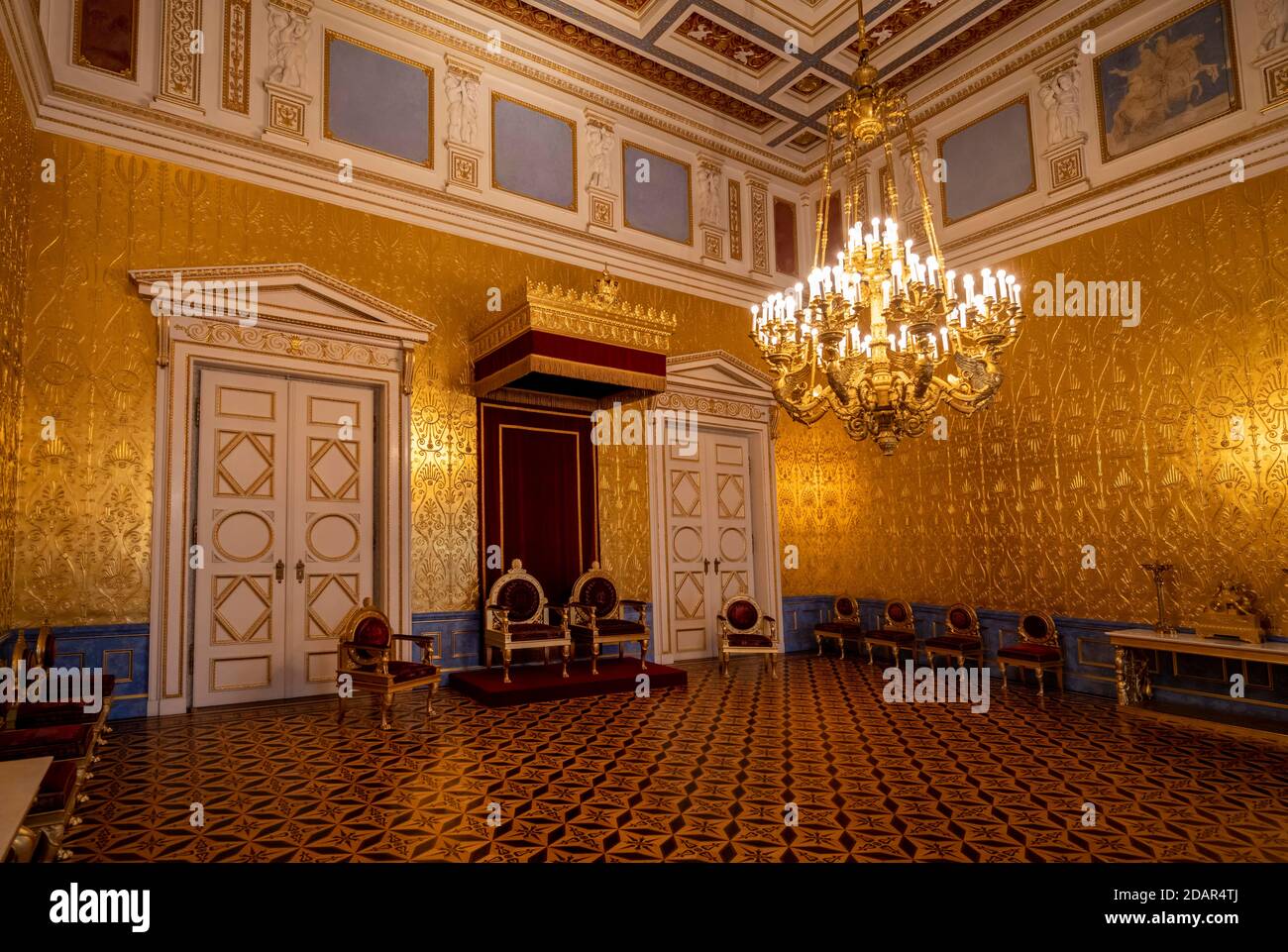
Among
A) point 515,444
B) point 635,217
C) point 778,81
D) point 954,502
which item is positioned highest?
point 778,81

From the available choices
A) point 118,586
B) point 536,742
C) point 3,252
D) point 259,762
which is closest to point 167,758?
point 259,762

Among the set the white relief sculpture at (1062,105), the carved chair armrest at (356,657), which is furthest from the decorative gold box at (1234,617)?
the carved chair armrest at (356,657)

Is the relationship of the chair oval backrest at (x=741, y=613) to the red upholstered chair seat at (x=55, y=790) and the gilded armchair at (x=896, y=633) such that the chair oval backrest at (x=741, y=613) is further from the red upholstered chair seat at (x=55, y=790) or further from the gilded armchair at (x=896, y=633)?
the red upholstered chair seat at (x=55, y=790)

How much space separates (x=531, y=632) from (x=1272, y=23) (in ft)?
24.4

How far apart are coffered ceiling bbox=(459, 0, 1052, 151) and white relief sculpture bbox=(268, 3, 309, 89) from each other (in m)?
1.49

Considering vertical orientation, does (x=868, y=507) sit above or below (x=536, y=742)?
above

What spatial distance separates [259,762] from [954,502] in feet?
21.4

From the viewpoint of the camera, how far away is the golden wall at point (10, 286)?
4375mm

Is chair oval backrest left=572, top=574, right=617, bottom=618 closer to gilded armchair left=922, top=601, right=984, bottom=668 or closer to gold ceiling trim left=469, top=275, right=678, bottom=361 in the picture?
gold ceiling trim left=469, top=275, right=678, bottom=361

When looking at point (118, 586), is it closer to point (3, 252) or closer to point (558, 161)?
point (3, 252)

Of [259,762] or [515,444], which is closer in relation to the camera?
[259,762]

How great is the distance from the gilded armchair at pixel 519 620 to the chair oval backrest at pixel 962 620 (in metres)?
3.74

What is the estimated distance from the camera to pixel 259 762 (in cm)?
413

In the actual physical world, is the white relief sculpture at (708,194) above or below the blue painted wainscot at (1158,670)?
above
